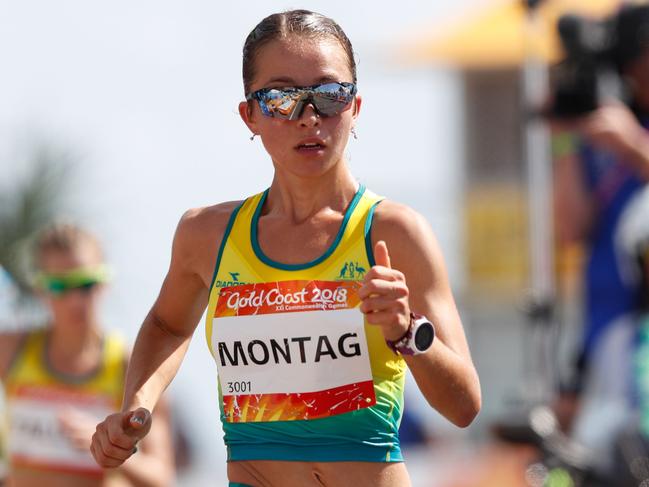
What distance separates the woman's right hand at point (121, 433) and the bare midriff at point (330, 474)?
307mm

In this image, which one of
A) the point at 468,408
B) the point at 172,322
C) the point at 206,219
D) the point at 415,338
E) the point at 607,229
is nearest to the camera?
the point at 415,338

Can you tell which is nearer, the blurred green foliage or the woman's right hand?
the woman's right hand

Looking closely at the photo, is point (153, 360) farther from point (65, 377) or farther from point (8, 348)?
point (8, 348)

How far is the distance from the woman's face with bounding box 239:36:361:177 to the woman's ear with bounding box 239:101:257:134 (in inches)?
3.9

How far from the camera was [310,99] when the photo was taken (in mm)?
3701

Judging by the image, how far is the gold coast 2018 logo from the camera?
3691 millimetres

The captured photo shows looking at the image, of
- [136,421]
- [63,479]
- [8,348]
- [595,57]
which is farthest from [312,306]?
[595,57]

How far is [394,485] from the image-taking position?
12.3 feet

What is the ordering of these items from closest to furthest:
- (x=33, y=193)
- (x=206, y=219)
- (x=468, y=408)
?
(x=468, y=408)
(x=206, y=219)
(x=33, y=193)

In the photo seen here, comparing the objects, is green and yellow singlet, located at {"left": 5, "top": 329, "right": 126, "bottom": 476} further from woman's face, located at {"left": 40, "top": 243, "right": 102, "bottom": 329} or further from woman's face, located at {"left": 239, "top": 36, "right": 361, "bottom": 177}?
woman's face, located at {"left": 239, "top": 36, "right": 361, "bottom": 177}

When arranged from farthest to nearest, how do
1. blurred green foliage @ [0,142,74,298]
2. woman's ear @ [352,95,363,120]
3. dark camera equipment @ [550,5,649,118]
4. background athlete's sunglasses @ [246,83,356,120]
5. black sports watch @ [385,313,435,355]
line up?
blurred green foliage @ [0,142,74,298] → dark camera equipment @ [550,5,649,118] → woman's ear @ [352,95,363,120] → background athlete's sunglasses @ [246,83,356,120] → black sports watch @ [385,313,435,355]

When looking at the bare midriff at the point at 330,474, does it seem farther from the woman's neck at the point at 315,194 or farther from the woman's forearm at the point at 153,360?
the woman's neck at the point at 315,194

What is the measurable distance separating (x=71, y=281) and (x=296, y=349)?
290 centimetres

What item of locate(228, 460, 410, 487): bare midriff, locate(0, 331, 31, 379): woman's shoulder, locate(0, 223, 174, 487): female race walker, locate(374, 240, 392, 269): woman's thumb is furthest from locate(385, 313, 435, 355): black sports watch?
locate(0, 331, 31, 379): woman's shoulder
